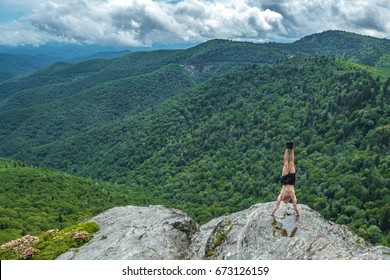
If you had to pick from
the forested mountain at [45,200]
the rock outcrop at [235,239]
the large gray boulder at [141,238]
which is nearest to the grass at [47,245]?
the large gray boulder at [141,238]

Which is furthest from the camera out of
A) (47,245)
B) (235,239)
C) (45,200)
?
(45,200)

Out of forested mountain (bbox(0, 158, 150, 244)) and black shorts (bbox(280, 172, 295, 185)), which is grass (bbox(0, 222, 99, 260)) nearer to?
black shorts (bbox(280, 172, 295, 185))

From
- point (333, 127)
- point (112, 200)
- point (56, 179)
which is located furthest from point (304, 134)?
point (56, 179)

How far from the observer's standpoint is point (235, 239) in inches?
917

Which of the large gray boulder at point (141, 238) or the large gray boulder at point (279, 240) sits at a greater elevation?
the large gray boulder at point (279, 240)

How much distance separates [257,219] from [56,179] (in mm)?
167019

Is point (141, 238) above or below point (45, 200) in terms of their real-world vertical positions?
above

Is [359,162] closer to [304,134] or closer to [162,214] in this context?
[304,134]

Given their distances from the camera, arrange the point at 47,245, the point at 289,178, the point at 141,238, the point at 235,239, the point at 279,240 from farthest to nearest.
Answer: the point at 47,245, the point at 141,238, the point at 289,178, the point at 235,239, the point at 279,240

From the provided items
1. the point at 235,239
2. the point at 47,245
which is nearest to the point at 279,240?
the point at 235,239

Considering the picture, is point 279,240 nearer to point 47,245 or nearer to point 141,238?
point 141,238

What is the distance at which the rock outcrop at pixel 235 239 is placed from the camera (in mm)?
20656

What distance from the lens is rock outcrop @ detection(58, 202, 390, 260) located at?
20.7 m

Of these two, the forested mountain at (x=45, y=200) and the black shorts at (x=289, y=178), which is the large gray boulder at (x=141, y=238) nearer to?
the black shorts at (x=289, y=178)
